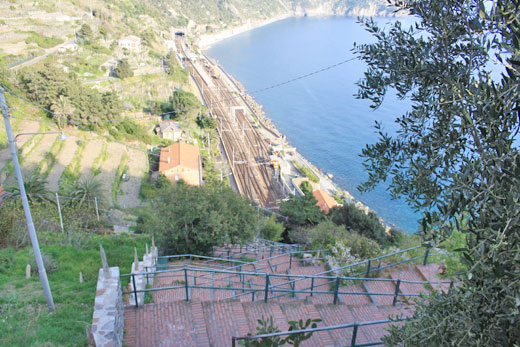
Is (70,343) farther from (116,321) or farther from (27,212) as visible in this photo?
(27,212)

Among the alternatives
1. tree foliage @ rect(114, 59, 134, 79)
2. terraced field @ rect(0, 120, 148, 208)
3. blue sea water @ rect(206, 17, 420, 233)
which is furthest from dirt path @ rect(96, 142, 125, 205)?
blue sea water @ rect(206, 17, 420, 233)

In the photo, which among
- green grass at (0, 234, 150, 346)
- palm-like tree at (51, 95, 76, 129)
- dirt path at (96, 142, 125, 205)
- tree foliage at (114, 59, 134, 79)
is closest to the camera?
green grass at (0, 234, 150, 346)

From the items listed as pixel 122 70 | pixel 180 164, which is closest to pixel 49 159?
pixel 180 164

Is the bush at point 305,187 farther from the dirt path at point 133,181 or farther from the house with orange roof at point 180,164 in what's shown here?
the dirt path at point 133,181

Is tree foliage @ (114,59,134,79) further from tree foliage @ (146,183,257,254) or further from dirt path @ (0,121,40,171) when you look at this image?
tree foliage @ (146,183,257,254)

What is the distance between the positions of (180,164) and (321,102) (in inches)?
1411

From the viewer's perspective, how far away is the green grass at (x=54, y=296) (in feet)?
18.5

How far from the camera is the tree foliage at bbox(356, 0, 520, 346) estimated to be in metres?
2.72

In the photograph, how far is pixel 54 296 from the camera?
24.7 feet

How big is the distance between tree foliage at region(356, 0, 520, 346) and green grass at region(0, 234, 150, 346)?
5.00 metres

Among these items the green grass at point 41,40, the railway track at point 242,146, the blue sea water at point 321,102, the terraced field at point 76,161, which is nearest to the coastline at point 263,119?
the blue sea water at point 321,102

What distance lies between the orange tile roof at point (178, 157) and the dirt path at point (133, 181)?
1.70m

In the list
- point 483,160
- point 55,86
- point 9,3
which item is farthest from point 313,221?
point 9,3

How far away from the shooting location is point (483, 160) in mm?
3016
